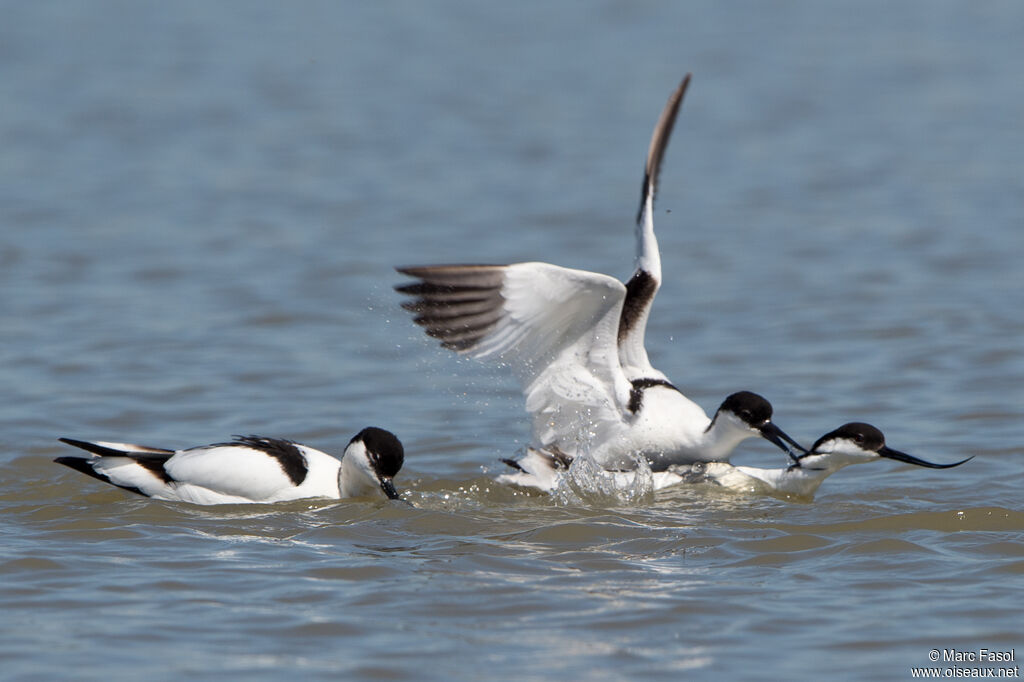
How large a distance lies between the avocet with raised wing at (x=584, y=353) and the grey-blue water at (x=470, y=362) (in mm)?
346

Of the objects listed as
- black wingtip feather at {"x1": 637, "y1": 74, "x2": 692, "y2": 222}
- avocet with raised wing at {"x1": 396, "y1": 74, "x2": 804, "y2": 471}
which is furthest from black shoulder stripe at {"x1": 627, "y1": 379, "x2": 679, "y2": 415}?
black wingtip feather at {"x1": 637, "y1": 74, "x2": 692, "y2": 222}

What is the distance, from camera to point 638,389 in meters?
8.51

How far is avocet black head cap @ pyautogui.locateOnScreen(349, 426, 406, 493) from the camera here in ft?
26.3

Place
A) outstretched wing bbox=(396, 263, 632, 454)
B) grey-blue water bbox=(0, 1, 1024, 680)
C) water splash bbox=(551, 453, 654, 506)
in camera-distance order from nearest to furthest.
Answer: grey-blue water bbox=(0, 1, 1024, 680)
outstretched wing bbox=(396, 263, 632, 454)
water splash bbox=(551, 453, 654, 506)

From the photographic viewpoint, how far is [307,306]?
1272cm

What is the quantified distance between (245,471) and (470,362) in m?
1.43

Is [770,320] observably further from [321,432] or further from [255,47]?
[255,47]

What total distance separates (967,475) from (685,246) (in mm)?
6399

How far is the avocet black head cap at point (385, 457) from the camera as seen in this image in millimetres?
8023

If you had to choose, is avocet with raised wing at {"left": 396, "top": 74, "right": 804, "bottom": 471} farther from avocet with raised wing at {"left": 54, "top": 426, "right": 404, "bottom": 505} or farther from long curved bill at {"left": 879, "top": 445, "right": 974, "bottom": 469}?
avocet with raised wing at {"left": 54, "top": 426, "right": 404, "bottom": 505}

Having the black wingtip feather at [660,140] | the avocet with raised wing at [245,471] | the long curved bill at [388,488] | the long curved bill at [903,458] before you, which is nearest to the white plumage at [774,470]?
the long curved bill at [903,458]

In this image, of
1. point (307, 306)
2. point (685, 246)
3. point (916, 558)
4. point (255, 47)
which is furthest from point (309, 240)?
point (255, 47)

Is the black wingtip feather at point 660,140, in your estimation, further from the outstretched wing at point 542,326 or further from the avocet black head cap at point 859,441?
the avocet black head cap at point 859,441

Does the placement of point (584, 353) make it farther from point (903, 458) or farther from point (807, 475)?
point (903, 458)
